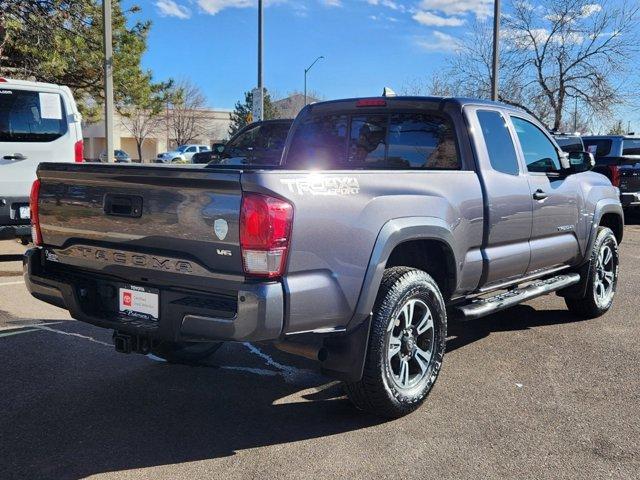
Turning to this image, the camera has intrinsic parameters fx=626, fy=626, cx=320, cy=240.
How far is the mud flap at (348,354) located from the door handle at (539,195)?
7.38 ft

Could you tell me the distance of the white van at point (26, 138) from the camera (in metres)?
8.02

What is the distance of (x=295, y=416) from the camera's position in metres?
3.86

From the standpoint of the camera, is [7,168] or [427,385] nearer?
[427,385]

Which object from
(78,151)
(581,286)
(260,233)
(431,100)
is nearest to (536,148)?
(431,100)

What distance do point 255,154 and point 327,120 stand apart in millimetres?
5938

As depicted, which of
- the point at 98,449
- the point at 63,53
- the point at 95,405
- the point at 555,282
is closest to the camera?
the point at 98,449

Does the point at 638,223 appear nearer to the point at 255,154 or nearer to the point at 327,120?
the point at 255,154

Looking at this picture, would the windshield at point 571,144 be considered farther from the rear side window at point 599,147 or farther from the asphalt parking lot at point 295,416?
the asphalt parking lot at point 295,416

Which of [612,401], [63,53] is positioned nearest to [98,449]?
[612,401]

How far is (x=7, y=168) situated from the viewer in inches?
316

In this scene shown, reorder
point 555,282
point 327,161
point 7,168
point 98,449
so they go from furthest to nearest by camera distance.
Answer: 1. point 7,168
2. point 555,282
3. point 327,161
4. point 98,449

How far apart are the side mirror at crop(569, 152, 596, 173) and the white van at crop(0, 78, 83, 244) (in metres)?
6.39

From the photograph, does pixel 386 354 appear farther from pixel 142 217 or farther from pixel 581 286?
pixel 581 286

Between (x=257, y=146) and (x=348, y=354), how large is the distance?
7.96 meters
